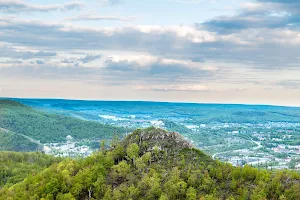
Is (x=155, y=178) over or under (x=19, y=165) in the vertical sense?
over

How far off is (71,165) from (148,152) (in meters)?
16.0

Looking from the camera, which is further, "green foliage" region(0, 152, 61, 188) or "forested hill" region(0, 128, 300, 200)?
"green foliage" region(0, 152, 61, 188)

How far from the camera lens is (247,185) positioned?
6262 cm

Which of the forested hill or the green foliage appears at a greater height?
the forested hill

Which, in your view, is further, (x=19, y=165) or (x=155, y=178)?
(x=19, y=165)

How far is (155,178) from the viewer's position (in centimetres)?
6512

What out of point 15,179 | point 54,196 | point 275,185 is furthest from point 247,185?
point 15,179

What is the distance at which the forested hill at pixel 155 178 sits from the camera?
61219 mm

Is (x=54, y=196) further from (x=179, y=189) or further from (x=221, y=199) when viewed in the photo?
(x=221, y=199)

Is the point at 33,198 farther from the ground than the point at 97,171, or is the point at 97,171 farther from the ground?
the point at 97,171

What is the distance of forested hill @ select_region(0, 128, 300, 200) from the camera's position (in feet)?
201

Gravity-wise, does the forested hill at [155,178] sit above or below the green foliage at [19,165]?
above

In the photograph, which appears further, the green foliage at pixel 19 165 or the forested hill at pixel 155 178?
the green foliage at pixel 19 165

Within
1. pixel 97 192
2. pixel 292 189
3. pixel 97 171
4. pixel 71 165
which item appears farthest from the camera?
pixel 71 165
